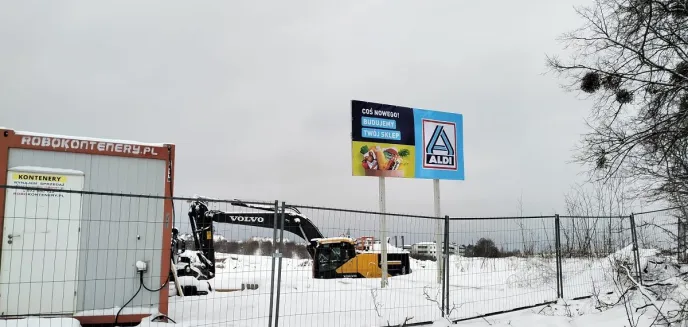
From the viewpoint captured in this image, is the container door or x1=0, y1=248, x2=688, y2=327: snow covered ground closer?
the container door

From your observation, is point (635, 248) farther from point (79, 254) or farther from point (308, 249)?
point (79, 254)

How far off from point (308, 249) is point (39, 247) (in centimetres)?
891

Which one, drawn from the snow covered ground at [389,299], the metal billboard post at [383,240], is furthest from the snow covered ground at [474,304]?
the metal billboard post at [383,240]

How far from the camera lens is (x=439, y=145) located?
641 inches

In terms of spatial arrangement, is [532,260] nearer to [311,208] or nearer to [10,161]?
[311,208]

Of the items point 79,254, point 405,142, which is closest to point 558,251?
point 405,142

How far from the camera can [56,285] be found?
7762 millimetres

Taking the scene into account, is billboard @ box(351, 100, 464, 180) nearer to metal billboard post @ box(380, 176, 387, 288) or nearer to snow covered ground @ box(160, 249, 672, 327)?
metal billboard post @ box(380, 176, 387, 288)

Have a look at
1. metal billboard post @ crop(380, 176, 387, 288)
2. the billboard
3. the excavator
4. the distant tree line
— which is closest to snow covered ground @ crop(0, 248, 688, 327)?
the distant tree line

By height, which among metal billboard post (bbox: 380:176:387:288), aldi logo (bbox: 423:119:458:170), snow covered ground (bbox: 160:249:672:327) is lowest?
snow covered ground (bbox: 160:249:672:327)

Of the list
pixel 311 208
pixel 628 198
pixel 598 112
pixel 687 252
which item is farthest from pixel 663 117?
pixel 311 208

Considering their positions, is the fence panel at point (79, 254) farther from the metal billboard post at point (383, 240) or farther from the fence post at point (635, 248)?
the fence post at point (635, 248)

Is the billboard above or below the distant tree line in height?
above

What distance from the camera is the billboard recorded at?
1482cm
